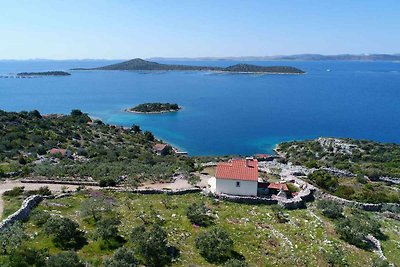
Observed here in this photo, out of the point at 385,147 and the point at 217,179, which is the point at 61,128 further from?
the point at 385,147

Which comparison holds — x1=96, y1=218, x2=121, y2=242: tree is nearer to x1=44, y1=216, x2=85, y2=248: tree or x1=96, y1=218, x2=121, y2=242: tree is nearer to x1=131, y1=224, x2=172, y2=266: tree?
x1=44, y1=216, x2=85, y2=248: tree

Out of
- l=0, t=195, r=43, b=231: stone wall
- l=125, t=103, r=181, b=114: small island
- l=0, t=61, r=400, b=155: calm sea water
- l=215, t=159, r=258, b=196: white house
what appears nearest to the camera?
l=0, t=195, r=43, b=231: stone wall

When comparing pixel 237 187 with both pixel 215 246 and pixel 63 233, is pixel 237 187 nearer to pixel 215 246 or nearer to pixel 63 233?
pixel 215 246

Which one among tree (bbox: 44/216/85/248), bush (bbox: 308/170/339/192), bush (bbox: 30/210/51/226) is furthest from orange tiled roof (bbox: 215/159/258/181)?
bush (bbox: 30/210/51/226)

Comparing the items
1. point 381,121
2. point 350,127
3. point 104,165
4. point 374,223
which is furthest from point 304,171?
point 381,121

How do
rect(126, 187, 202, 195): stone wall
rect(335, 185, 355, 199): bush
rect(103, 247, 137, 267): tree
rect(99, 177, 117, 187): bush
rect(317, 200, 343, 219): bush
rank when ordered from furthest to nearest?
rect(335, 185, 355, 199): bush, rect(99, 177, 117, 187): bush, rect(126, 187, 202, 195): stone wall, rect(317, 200, 343, 219): bush, rect(103, 247, 137, 267): tree
